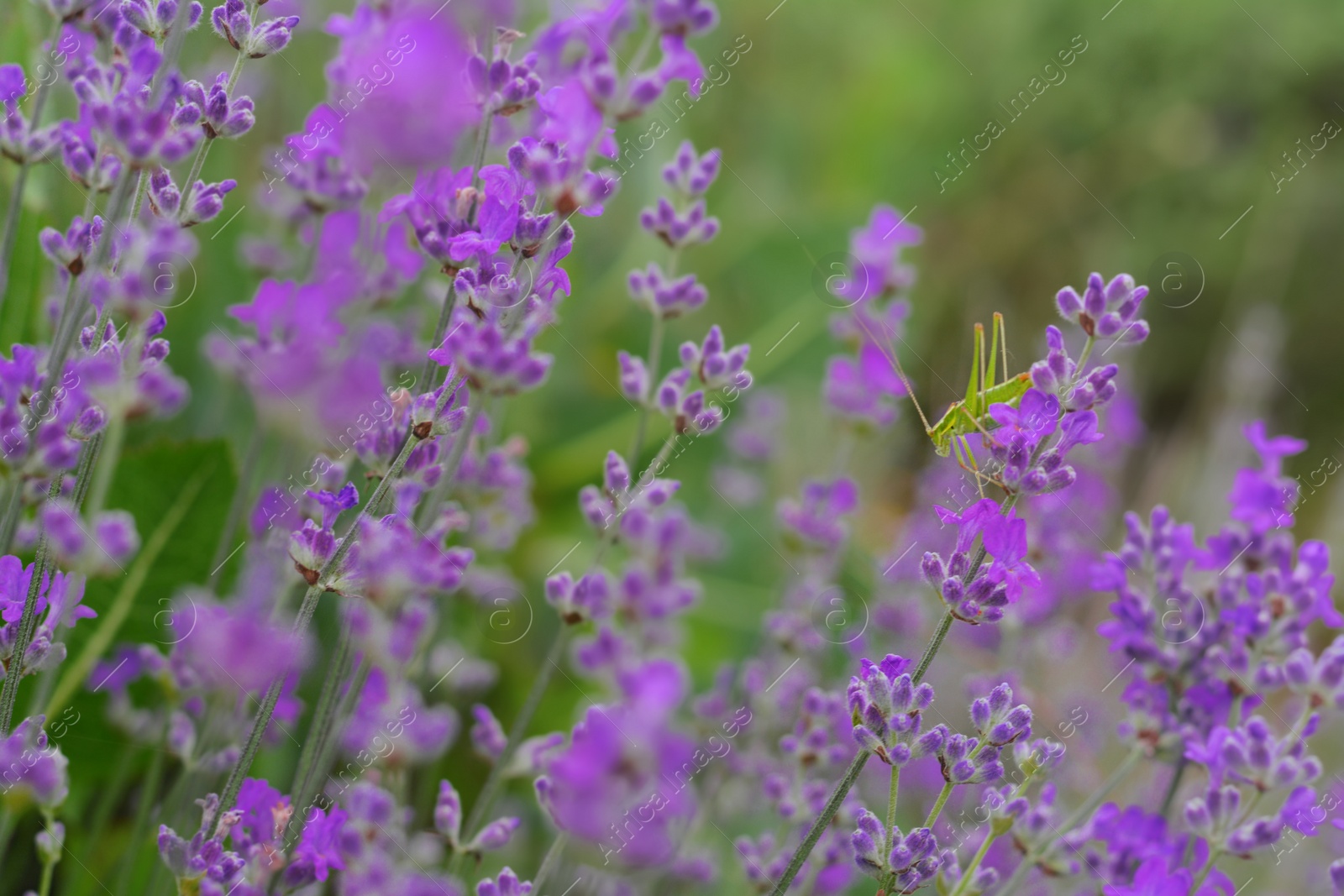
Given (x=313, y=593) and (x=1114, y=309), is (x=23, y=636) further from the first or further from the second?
(x=1114, y=309)

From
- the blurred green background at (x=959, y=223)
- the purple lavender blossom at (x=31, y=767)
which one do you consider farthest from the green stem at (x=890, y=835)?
the blurred green background at (x=959, y=223)

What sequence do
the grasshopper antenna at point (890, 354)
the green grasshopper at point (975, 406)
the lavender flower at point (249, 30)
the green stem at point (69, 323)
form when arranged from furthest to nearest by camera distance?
the grasshopper antenna at point (890, 354) → the green grasshopper at point (975, 406) → the lavender flower at point (249, 30) → the green stem at point (69, 323)

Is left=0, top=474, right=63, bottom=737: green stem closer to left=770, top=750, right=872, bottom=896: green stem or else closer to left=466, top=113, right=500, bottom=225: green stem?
left=466, top=113, right=500, bottom=225: green stem

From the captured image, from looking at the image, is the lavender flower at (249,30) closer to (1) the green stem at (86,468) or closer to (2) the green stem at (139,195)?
(2) the green stem at (139,195)

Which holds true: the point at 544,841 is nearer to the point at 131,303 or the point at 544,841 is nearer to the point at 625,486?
the point at 625,486

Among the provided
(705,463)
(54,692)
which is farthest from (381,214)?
(705,463)

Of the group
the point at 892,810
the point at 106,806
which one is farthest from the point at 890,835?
the point at 106,806
